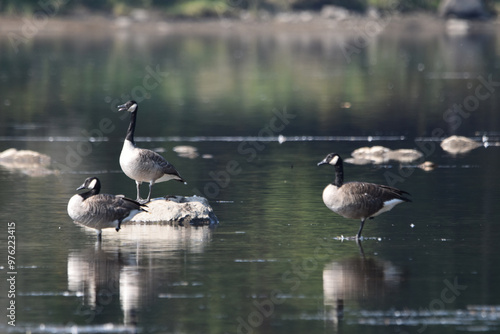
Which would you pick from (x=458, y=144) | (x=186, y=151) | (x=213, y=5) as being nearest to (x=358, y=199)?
(x=186, y=151)

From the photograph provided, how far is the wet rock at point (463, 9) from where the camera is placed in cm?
9981

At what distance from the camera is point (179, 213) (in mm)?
16203

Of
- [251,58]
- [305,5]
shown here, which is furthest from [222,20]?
[251,58]

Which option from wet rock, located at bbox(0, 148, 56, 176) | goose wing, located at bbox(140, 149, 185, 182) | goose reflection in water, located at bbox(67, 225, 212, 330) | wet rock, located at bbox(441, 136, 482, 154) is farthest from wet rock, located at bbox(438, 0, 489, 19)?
goose reflection in water, located at bbox(67, 225, 212, 330)

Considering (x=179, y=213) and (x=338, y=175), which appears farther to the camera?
(x=179, y=213)

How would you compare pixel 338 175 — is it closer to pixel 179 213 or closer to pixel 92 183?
pixel 179 213

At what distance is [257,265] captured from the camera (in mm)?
13328

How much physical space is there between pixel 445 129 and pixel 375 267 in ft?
55.1

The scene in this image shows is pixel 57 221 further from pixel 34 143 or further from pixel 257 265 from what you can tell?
pixel 34 143

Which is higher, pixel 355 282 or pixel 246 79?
pixel 246 79

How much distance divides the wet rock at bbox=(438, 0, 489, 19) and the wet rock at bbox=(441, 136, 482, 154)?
76.6 m

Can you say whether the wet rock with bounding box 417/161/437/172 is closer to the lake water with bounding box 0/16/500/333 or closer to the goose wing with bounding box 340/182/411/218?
the lake water with bounding box 0/16/500/333

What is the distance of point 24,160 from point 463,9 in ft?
272

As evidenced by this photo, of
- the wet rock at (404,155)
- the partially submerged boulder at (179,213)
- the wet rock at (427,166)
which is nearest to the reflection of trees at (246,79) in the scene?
the wet rock at (404,155)
